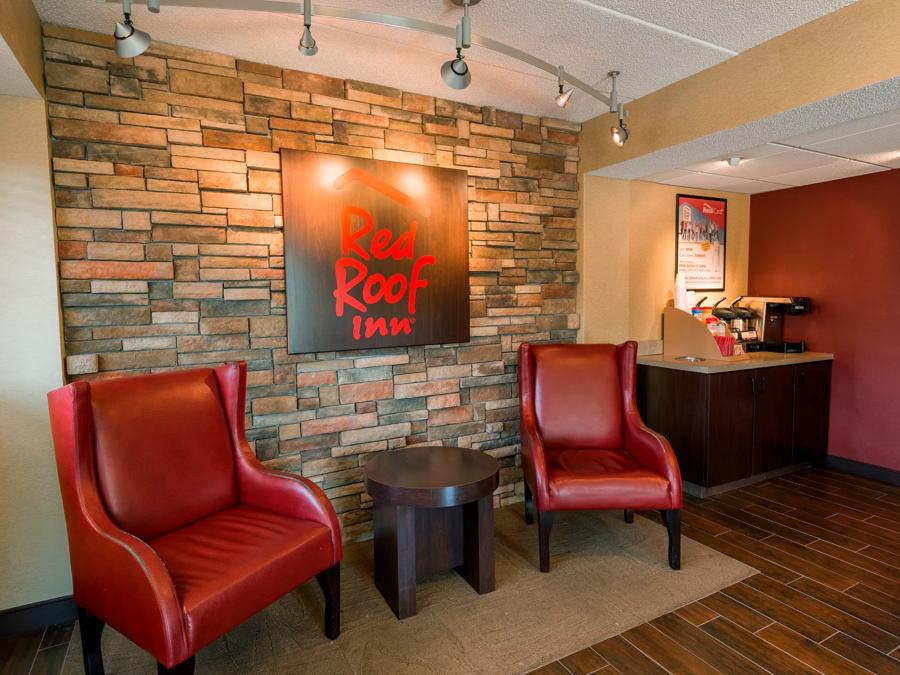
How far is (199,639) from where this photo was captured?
5.19 feet

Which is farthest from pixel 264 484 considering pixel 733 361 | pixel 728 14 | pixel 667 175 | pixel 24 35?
pixel 667 175

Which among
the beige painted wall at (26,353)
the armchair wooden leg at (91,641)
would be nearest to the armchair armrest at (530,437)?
the armchair wooden leg at (91,641)

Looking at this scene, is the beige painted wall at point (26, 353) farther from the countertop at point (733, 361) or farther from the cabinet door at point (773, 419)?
the cabinet door at point (773, 419)

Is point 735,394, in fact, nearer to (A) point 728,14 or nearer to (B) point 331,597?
(A) point 728,14

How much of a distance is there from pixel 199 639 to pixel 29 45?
2188mm

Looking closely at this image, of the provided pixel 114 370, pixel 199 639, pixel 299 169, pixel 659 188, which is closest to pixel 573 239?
pixel 659 188

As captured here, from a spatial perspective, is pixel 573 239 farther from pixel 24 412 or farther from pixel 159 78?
pixel 24 412

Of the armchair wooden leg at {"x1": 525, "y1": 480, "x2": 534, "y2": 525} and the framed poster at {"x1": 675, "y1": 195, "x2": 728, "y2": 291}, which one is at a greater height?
the framed poster at {"x1": 675, "y1": 195, "x2": 728, "y2": 291}

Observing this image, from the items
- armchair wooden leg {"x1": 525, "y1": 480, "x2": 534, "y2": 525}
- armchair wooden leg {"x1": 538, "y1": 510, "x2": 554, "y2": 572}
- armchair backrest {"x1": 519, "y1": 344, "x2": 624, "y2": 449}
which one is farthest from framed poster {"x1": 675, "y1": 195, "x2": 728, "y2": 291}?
armchair wooden leg {"x1": 538, "y1": 510, "x2": 554, "y2": 572}

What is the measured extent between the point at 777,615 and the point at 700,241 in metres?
2.99

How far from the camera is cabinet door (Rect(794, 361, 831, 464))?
3.94 meters

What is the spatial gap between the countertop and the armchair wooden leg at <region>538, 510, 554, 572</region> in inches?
62.2

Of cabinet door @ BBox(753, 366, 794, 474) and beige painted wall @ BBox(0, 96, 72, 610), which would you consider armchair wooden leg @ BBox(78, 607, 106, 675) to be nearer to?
beige painted wall @ BBox(0, 96, 72, 610)

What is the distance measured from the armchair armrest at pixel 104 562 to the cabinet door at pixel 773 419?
3.65 meters
